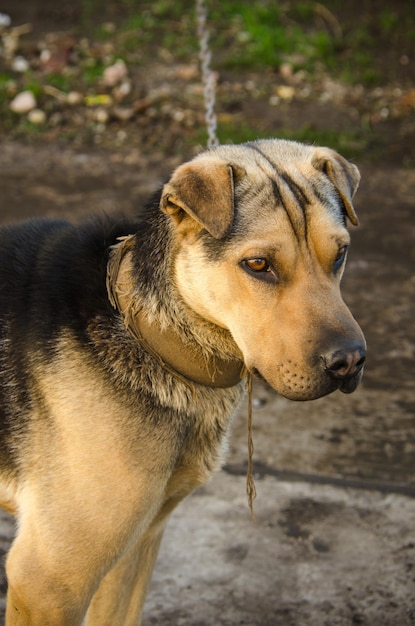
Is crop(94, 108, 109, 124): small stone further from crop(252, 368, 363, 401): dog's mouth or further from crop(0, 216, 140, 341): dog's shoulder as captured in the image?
crop(252, 368, 363, 401): dog's mouth

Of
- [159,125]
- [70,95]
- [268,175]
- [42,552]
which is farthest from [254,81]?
[42,552]

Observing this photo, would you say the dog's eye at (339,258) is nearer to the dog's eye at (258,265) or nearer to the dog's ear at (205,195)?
the dog's eye at (258,265)

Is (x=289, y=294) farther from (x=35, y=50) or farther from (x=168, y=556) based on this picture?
(x=35, y=50)

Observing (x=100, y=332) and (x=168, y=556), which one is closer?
(x=100, y=332)

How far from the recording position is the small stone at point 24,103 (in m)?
9.23

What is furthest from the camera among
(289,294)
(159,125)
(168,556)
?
(159,125)

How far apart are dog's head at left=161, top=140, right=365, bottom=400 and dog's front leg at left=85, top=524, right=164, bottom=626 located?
1.04 meters

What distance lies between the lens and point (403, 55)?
397 inches

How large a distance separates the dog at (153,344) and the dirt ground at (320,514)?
0.85 m

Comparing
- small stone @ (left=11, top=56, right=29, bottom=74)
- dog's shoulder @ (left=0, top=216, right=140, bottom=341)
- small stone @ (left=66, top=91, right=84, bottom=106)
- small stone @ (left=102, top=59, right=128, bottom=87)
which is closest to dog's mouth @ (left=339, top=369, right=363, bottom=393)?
dog's shoulder @ (left=0, top=216, right=140, bottom=341)

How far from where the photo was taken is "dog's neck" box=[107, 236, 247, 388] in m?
3.29

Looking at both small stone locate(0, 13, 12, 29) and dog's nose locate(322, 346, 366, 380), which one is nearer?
dog's nose locate(322, 346, 366, 380)

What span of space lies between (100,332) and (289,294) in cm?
73

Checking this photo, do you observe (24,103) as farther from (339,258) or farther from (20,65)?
(339,258)
